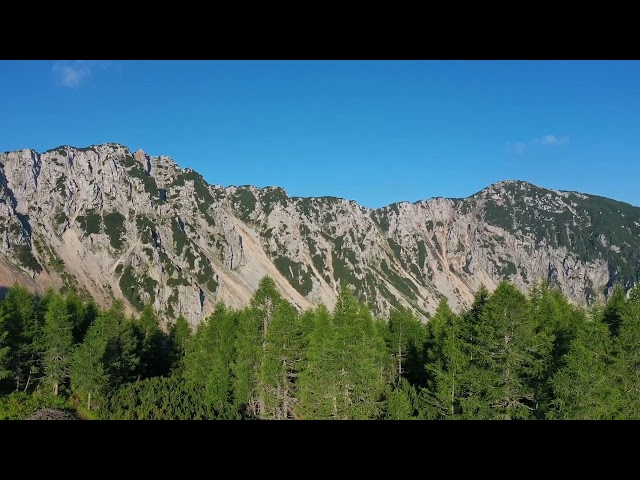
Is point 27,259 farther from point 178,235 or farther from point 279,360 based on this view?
point 279,360

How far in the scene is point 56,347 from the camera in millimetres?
39531

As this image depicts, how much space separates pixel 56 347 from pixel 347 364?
2756 cm

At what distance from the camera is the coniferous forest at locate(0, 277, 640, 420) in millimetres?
24906

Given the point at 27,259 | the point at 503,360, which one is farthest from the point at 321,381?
the point at 27,259

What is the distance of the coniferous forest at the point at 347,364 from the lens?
24906 millimetres

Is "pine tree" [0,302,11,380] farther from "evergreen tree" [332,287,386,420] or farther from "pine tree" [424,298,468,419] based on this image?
"pine tree" [424,298,468,419]

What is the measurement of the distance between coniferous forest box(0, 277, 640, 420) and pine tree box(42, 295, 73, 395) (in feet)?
0.36

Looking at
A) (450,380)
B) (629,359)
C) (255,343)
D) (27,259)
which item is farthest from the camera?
(27,259)

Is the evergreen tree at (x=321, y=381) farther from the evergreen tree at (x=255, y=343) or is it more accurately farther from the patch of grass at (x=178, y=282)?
the patch of grass at (x=178, y=282)

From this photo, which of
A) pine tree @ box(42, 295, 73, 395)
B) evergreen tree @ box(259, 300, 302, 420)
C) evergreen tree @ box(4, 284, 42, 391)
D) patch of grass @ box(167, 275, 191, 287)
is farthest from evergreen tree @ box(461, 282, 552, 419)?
patch of grass @ box(167, 275, 191, 287)

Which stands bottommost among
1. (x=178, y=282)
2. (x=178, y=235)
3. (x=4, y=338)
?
(x=4, y=338)
